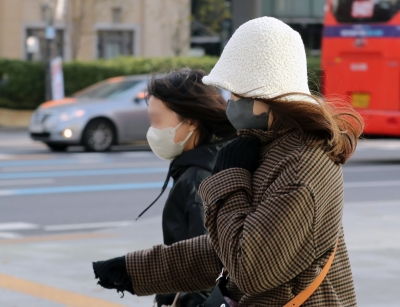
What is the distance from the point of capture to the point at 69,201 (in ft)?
36.6

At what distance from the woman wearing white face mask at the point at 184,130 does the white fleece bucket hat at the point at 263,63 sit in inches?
39.2

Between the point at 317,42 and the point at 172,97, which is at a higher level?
the point at 172,97

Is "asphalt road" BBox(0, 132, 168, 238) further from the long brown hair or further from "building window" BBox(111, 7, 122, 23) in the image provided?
"building window" BBox(111, 7, 122, 23)

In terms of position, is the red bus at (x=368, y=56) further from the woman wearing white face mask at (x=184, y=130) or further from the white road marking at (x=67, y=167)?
the woman wearing white face mask at (x=184, y=130)

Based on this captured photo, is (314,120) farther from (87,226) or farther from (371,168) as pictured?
(371,168)

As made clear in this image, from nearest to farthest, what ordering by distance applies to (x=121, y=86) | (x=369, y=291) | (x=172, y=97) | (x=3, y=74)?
(x=172, y=97)
(x=369, y=291)
(x=121, y=86)
(x=3, y=74)

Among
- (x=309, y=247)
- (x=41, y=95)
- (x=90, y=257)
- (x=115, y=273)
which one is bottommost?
(x=41, y=95)

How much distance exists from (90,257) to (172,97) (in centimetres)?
410

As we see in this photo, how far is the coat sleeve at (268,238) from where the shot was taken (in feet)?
6.98

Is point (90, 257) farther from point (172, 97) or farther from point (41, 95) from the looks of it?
point (41, 95)

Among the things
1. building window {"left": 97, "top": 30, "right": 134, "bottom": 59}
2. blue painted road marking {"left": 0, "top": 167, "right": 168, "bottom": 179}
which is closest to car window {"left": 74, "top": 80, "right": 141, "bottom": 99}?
blue painted road marking {"left": 0, "top": 167, "right": 168, "bottom": 179}

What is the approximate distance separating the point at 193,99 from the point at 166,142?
8.4 inches

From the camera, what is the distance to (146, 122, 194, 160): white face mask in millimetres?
3506

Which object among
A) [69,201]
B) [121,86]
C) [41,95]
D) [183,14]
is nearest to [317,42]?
[183,14]
